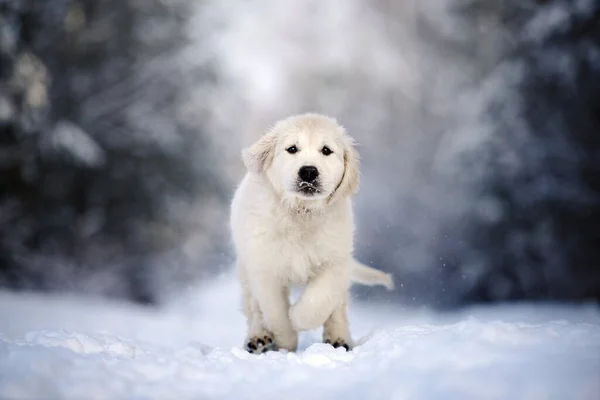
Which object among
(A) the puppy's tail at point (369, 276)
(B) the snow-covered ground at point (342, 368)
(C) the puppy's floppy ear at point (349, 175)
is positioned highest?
(C) the puppy's floppy ear at point (349, 175)

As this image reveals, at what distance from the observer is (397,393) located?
2133 millimetres

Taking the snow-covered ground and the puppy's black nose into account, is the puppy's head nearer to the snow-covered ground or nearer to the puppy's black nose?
the puppy's black nose

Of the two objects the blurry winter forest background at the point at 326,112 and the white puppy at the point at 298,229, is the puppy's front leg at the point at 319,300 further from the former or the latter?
the blurry winter forest background at the point at 326,112

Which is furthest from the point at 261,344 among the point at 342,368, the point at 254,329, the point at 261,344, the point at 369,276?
the point at 342,368

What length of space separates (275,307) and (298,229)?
1.75 ft

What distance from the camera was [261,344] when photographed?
383 centimetres

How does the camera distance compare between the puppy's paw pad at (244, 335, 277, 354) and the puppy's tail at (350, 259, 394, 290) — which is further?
the puppy's tail at (350, 259, 394, 290)

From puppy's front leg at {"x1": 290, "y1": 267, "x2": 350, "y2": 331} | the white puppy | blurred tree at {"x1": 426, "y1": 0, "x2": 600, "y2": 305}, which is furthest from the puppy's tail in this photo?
blurred tree at {"x1": 426, "y1": 0, "x2": 600, "y2": 305}

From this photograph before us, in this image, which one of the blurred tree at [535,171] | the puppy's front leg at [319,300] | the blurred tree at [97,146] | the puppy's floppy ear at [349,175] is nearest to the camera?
the puppy's front leg at [319,300]

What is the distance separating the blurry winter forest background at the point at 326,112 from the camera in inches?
344

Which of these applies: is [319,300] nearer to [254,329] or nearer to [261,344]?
[261,344]

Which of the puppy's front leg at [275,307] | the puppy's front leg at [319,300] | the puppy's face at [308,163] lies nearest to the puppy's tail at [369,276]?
the puppy's front leg at [319,300]

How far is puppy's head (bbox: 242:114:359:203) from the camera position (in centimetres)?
347

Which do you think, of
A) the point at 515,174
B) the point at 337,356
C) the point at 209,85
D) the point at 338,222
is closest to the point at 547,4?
the point at 515,174
